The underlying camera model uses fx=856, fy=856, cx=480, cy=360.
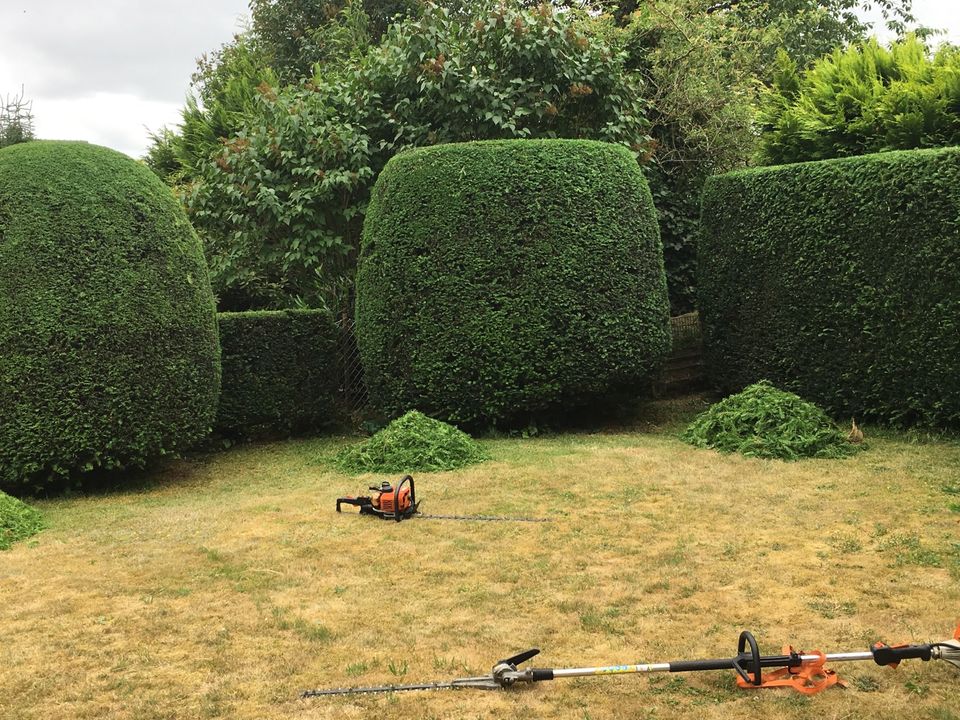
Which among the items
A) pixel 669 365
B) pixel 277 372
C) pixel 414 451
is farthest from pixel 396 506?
pixel 669 365

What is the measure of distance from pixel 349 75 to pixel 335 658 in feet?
31.7

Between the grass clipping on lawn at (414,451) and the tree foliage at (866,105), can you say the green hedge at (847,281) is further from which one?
the grass clipping on lawn at (414,451)

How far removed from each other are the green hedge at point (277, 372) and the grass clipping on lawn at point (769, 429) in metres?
4.28

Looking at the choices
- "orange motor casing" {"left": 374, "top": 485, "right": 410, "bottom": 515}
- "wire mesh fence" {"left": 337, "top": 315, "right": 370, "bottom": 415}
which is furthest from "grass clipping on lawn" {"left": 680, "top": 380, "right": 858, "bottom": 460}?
"wire mesh fence" {"left": 337, "top": 315, "right": 370, "bottom": 415}

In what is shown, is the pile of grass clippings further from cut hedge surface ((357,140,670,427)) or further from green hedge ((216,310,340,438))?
cut hedge surface ((357,140,670,427))

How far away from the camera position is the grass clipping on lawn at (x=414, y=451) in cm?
763

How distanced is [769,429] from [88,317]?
6.02m

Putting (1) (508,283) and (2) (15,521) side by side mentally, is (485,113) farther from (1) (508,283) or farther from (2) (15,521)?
(2) (15,521)

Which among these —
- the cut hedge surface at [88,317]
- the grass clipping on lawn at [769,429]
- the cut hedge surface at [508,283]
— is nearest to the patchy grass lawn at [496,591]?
the grass clipping on lawn at [769,429]

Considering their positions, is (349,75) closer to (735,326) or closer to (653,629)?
(735,326)

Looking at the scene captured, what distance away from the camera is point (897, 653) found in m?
3.01

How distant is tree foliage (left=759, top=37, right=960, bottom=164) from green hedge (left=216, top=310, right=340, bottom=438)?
5788mm

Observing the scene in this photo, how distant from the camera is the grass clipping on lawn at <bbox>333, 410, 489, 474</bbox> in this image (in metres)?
7.63

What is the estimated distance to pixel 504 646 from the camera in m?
3.67
